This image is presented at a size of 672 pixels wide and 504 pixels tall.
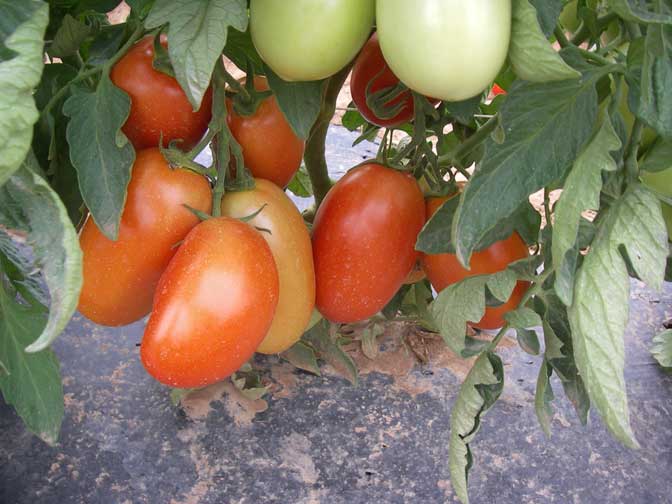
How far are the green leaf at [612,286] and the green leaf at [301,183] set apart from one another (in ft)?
1.90

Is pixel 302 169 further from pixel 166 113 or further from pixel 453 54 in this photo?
pixel 453 54

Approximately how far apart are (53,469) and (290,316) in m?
0.50

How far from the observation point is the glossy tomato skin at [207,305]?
0.47 m

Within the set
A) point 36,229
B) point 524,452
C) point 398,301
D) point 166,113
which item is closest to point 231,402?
point 398,301

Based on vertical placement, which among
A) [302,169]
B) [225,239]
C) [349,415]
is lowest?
[349,415]

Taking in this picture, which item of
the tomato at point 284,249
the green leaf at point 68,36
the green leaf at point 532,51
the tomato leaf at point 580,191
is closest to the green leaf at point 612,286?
the tomato leaf at point 580,191

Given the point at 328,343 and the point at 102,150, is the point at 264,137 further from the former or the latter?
the point at 328,343

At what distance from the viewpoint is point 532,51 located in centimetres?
35

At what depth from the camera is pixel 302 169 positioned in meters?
1.00

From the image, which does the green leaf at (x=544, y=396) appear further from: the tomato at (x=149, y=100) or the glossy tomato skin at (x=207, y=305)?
the tomato at (x=149, y=100)

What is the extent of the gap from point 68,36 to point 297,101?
0.58ft

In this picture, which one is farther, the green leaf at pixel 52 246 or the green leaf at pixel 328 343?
the green leaf at pixel 328 343

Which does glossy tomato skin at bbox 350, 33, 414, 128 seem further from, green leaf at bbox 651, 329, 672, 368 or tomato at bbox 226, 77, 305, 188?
green leaf at bbox 651, 329, 672, 368

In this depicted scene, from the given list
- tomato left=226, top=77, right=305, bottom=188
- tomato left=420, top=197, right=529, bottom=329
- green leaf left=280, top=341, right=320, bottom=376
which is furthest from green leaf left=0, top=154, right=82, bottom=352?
green leaf left=280, top=341, right=320, bottom=376
